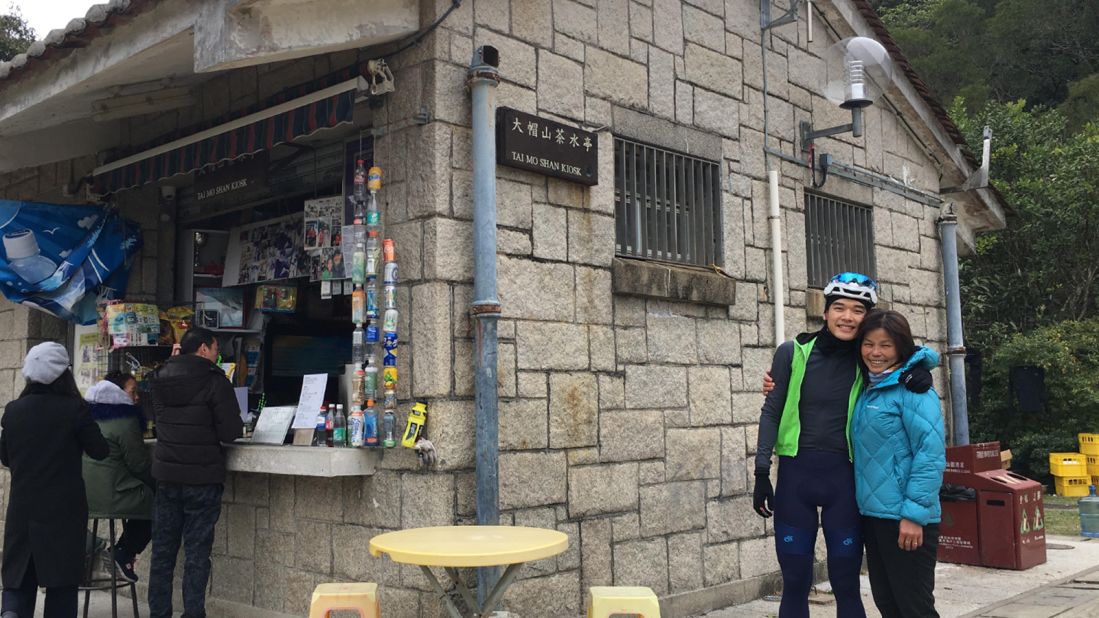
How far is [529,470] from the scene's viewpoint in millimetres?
5176

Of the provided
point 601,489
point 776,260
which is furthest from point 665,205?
point 601,489

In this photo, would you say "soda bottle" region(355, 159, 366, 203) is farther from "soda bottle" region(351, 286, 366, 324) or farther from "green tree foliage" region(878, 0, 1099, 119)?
"green tree foliage" region(878, 0, 1099, 119)

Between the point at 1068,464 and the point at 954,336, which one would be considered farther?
the point at 1068,464

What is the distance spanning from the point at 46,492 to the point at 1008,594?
20.9 feet

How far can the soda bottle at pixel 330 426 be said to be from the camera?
17.2 feet

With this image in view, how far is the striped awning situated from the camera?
5.26 meters

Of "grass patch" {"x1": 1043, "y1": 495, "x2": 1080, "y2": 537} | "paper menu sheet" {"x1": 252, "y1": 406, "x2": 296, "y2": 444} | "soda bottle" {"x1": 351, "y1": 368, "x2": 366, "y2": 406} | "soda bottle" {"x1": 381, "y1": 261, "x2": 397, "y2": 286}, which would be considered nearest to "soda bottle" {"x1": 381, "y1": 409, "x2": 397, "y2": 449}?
"soda bottle" {"x1": 351, "y1": 368, "x2": 366, "y2": 406}

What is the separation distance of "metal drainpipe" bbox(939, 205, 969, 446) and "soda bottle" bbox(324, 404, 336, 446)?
6328mm

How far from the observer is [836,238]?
801 centimetres

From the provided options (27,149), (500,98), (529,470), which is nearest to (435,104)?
(500,98)

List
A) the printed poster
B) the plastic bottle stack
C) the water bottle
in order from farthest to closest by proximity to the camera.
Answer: the water bottle
the printed poster
the plastic bottle stack

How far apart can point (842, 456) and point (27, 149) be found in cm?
615

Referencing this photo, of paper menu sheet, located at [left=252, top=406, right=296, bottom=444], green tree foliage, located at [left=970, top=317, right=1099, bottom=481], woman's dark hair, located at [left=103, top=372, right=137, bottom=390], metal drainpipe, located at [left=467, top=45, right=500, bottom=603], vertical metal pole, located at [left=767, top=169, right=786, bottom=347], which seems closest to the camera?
metal drainpipe, located at [left=467, top=45, right=500, bottom=603]

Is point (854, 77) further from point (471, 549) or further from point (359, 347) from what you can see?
point (471, 549)
